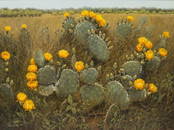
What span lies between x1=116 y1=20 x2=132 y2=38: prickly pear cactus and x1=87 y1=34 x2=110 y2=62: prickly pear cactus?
0.32 metres

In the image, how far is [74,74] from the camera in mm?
3939

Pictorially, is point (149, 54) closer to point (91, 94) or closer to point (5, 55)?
point (91, 94)

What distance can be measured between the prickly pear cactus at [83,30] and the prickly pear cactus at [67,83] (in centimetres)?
50

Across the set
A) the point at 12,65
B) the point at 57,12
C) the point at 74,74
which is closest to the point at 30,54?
the point at 12,65

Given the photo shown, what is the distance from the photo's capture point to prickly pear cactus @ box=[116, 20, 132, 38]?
4379 millimetres

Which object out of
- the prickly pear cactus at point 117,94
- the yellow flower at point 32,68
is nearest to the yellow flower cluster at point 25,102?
the yellow flower at point 32,68

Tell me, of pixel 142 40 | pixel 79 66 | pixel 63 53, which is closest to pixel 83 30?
pixel 63 53

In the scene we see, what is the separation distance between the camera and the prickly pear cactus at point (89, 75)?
12.9 feet

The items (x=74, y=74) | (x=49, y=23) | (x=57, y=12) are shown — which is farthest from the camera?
(x=57, y=12)

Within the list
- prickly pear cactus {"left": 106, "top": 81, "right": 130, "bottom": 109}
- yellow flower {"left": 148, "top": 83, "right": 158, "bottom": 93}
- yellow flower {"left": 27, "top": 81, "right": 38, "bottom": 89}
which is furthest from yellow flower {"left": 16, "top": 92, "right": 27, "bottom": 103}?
yellow flower {"left": 148, "top": 83, "right": 158, "bottom": 93}

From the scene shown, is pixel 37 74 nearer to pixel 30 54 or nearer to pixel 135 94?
pixel 30 54

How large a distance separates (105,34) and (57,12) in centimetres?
166

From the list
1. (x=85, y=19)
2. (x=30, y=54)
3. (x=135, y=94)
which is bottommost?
(x=135, y=94)

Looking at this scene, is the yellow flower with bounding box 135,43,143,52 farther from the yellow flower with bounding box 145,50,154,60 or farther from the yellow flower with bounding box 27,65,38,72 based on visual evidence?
the yellow flower with bounding box 27,65,38,72
